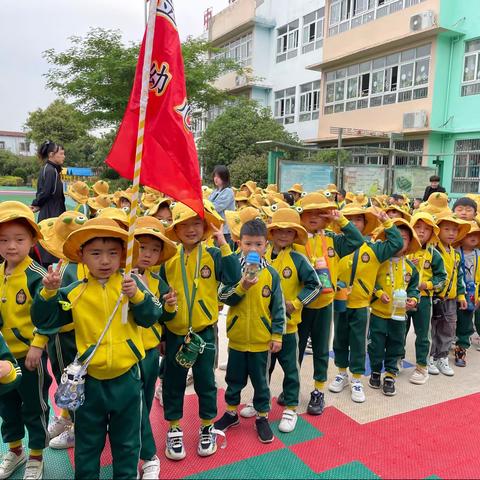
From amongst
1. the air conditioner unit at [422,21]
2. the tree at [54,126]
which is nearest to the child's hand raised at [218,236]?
the air conditioner unit at [422,21]

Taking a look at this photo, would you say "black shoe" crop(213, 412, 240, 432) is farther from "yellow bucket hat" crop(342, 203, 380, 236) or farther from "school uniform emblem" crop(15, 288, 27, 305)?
"yellow bucket hat" crop(342, 203, 380, 236)

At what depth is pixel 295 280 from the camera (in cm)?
349

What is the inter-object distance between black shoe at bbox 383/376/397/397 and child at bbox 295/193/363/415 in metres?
0.67

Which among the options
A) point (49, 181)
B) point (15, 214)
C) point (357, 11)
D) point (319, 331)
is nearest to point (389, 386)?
point (319, 331)

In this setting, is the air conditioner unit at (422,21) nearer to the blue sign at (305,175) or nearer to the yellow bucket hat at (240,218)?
the blue sign at (305,175)

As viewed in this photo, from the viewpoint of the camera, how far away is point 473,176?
50.4ft

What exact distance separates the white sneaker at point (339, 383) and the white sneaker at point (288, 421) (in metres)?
0.70

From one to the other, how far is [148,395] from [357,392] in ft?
6.42

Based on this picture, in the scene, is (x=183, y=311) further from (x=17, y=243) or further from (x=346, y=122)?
(x=346, y=122)

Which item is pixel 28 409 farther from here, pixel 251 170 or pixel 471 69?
pixel 471 69

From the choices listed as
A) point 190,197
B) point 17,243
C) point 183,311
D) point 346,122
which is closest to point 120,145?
point 190,197

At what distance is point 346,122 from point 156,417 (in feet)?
63.6

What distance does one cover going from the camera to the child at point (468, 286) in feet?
15.8

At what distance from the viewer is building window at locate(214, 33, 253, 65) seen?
2775cm
